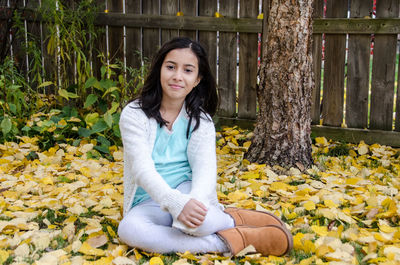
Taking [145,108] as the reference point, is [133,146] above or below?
below

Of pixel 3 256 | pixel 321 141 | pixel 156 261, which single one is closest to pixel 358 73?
pixel 321 141

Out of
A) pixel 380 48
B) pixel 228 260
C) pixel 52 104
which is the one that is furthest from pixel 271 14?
pixel 52 104

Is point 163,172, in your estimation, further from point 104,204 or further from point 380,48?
point 380,48

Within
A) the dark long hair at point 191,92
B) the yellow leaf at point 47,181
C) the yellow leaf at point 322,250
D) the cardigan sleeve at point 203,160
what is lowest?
A: the yellow leaf at point 322,250

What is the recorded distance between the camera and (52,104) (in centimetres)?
453

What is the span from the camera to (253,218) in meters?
2.28

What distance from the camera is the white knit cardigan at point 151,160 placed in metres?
2.12

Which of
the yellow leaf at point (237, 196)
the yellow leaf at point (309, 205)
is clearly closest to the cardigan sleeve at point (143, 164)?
the yellow leaf at point (237, 196)

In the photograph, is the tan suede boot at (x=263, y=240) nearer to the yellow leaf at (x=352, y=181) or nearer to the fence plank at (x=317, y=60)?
the yellow leaf at (x=352, y=181)

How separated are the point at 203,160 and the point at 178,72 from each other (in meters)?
0.42

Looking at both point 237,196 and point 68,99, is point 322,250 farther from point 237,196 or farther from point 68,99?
point 68,99

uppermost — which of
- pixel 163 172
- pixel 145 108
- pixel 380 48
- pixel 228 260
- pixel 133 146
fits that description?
pixel 380 48

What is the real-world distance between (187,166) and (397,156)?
6.84 ft

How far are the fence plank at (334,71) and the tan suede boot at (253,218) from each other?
7.09ft
